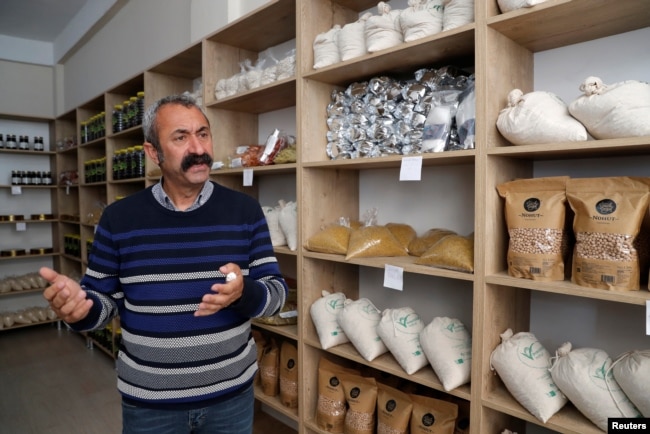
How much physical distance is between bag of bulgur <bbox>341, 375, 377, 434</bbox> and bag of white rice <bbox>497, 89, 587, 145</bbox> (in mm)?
1176

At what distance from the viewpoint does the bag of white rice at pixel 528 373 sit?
1.30 m

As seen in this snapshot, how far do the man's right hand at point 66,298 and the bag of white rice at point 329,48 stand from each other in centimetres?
133

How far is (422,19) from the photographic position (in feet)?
5.19

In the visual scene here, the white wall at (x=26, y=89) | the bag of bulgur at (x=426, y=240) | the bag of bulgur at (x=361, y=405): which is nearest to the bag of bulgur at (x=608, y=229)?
the bag of bulgur at (x=426, y=240)

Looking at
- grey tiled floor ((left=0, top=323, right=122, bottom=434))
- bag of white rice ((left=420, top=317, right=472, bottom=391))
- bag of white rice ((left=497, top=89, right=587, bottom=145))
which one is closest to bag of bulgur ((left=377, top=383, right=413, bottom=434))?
bag of white rice ((left=420, top=317, right=472, bottom=391))

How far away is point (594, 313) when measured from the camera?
149 centimetres

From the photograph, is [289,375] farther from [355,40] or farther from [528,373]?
[355,40]

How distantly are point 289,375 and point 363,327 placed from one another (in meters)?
0.64

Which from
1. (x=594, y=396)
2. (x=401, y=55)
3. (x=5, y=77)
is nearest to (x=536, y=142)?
(x=401, y=55)

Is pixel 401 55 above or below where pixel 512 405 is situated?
above

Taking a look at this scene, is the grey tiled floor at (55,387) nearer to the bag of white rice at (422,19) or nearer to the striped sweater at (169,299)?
the striped sweater at (169,299)

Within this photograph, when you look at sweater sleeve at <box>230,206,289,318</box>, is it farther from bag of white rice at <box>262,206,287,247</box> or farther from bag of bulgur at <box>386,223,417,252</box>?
bag of white rice at <box>262,206,287,247</box>

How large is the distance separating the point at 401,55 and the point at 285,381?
1.65 metres

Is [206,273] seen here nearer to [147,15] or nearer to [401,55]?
[401,55]
